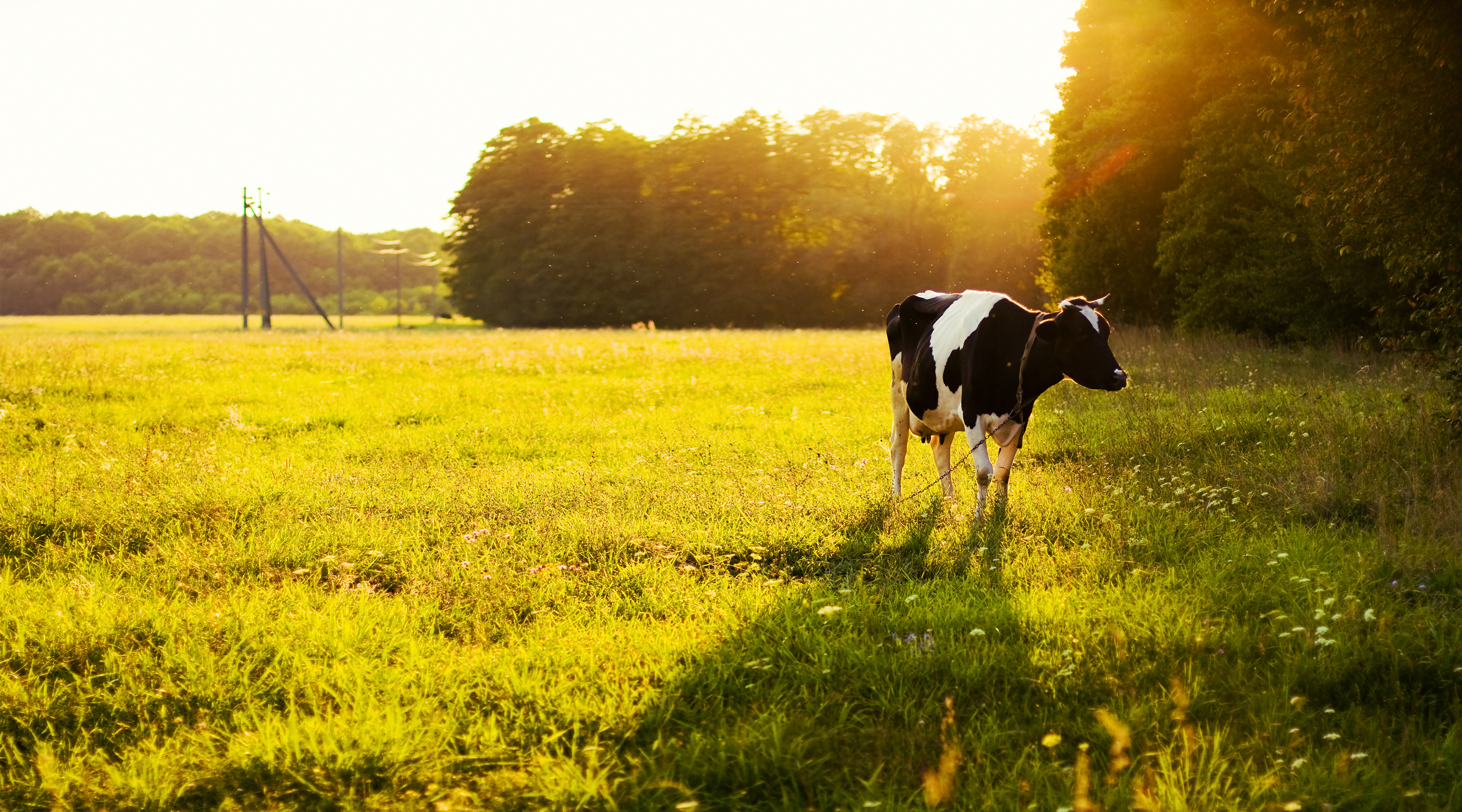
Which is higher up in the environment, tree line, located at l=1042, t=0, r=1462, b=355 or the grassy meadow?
tree line, located at l=1042, t=0, r=1462, b=355

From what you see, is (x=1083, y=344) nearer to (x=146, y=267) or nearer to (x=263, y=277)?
(x=263, y=277)

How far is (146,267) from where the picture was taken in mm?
109812

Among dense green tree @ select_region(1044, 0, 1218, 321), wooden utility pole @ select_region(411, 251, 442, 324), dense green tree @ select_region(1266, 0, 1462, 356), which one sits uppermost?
wooden utility pole @ select_region(411, 251, 442, 324)

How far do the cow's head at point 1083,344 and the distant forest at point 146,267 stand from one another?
337 feet

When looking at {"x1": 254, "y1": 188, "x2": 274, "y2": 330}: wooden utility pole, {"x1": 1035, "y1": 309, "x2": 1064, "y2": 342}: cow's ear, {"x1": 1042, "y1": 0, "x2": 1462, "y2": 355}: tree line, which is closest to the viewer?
{"x1": 1035, "y1": 309, "x2": 1064, "y2": 342}: cow's ear

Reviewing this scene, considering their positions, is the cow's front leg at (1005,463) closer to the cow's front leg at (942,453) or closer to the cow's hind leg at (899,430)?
the cow's front leg at (942,453)

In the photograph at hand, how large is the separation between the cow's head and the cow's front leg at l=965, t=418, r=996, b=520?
792 millimetres

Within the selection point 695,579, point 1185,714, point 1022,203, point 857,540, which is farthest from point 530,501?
point 1022,203

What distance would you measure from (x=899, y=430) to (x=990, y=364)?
1.40 m

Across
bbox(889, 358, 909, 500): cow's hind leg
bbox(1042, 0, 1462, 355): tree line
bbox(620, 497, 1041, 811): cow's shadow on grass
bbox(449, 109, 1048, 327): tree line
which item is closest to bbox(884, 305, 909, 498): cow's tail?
bbox(889, 358, 909, 500): cow's hind leg

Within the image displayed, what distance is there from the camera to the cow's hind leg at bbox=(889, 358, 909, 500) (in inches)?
339

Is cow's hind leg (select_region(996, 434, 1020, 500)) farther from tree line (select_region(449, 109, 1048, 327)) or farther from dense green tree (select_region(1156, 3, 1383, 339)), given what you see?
tree line (select_region(449, 109, 1048, 327))

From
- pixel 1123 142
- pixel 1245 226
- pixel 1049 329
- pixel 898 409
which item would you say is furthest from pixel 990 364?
pixel 1123 142

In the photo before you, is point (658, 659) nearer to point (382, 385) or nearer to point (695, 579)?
point (695, 579)
